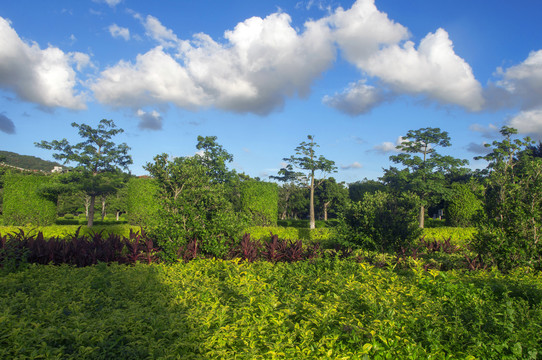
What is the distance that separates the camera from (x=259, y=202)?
2070cm

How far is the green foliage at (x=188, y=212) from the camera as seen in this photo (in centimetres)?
686

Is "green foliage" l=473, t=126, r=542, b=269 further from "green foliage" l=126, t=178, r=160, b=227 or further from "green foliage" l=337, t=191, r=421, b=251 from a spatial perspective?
"green foliage" l=126, t=178, r=160, b=227

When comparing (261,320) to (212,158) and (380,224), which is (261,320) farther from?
(212,158)

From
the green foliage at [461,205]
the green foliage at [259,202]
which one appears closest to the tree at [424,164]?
the green foliage at [461,205]

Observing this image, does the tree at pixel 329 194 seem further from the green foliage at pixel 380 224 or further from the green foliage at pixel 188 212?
the green foliage at pixel 188 212

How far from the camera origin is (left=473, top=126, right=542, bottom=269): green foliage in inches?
252

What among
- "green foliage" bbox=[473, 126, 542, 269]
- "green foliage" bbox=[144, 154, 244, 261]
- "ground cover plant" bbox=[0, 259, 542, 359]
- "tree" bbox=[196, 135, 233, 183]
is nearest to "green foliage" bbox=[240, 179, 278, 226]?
"tree" bbox=[196, 135, 233, 183]

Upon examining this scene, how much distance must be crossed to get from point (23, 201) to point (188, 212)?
586 inches

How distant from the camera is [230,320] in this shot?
3.21 meters

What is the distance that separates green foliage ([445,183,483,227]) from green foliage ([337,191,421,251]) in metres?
17.3

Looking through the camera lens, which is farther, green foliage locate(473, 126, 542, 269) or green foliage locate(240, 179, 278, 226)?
green foliage locate(240, 179, 278, 226)

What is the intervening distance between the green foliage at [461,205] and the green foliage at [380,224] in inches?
679

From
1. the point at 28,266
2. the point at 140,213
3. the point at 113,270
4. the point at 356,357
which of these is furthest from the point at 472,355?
the point at 140,213

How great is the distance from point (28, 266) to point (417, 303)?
20.6 ft
